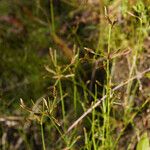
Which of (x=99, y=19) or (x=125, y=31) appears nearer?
(x=125, y=31)

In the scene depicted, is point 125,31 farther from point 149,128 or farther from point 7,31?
point 7,31

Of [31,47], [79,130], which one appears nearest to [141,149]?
[79,130]

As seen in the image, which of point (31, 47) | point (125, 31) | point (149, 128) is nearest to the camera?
point (149, 128)

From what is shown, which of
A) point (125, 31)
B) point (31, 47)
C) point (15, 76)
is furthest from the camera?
point (31, 47)

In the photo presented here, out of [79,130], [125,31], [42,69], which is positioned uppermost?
[125,31]

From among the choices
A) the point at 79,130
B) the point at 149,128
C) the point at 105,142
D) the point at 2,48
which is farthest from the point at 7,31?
the point at 105,142

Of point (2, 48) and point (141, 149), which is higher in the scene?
point (2, 48)

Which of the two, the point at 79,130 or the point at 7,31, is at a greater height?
the point at 7,31

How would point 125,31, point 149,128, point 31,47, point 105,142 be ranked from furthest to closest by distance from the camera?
1. point 31,47
2. point 125,31
3. point 149,128
4. point 105,142

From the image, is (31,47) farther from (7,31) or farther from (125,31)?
(125,31)
